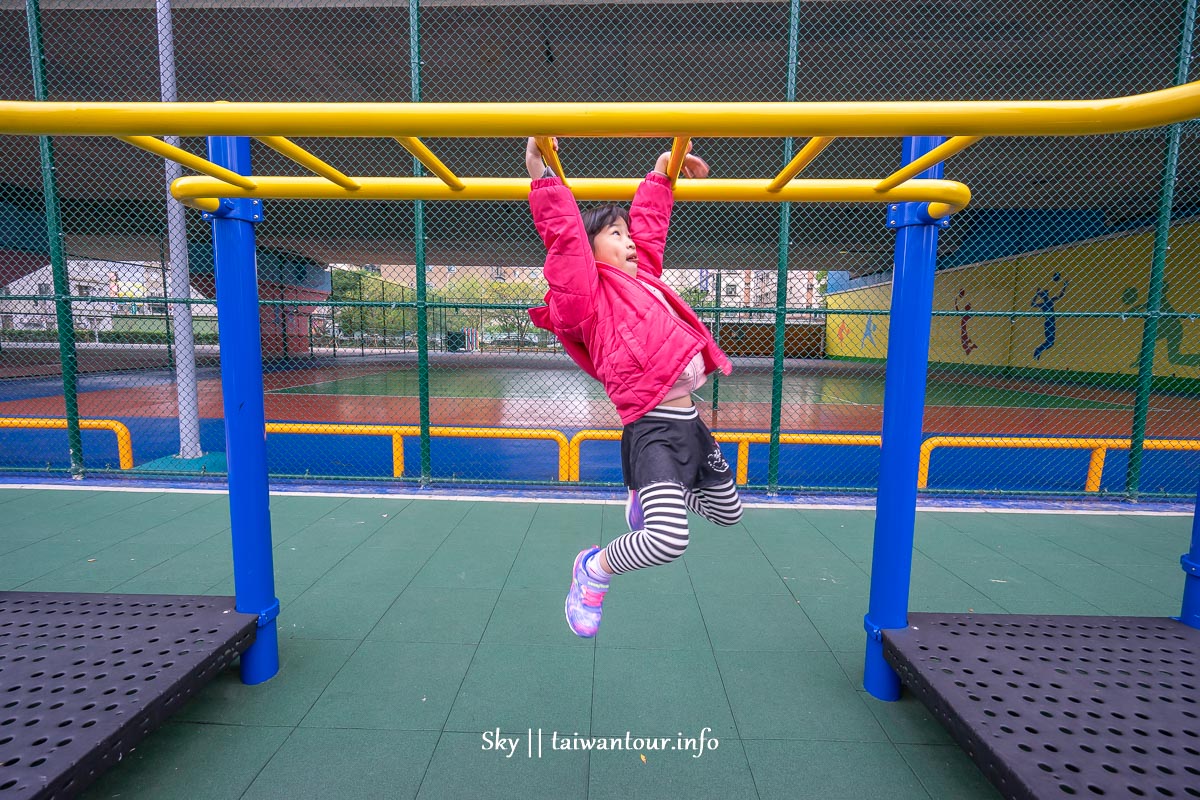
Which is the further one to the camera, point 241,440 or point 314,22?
point 314,22

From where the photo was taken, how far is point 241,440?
5.71ft

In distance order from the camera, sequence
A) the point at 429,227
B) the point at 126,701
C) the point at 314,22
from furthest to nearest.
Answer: the point at 429,227, the point at 314,22, the point at 126,701

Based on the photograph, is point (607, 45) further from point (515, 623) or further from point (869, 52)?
point (515, 623)

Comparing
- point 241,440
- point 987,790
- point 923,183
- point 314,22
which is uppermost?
point 314,22

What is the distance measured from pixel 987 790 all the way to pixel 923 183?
1.56 meters

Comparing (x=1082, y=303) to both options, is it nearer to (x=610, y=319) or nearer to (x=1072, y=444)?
(x=1072, y=444)

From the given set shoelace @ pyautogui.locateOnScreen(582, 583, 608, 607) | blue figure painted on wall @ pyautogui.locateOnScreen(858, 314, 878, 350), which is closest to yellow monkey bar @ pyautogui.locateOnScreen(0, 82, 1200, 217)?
shoelace @ pyautogui.locateOnScreen(582, 583, 608, 607)

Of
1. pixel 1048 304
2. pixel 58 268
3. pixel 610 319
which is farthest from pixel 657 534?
pixel 1048 304

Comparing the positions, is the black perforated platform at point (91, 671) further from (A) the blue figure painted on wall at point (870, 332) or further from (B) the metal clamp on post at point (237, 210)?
(A) the blue figure painted on wall at point (870, 332)

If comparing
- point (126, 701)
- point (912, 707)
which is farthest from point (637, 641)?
point (126, 701)

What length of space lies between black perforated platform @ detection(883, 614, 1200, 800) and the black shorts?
84cm

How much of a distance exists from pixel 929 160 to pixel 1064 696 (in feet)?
4.53

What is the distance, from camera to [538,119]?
1.04 meters

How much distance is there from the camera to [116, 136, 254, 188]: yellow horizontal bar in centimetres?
135
